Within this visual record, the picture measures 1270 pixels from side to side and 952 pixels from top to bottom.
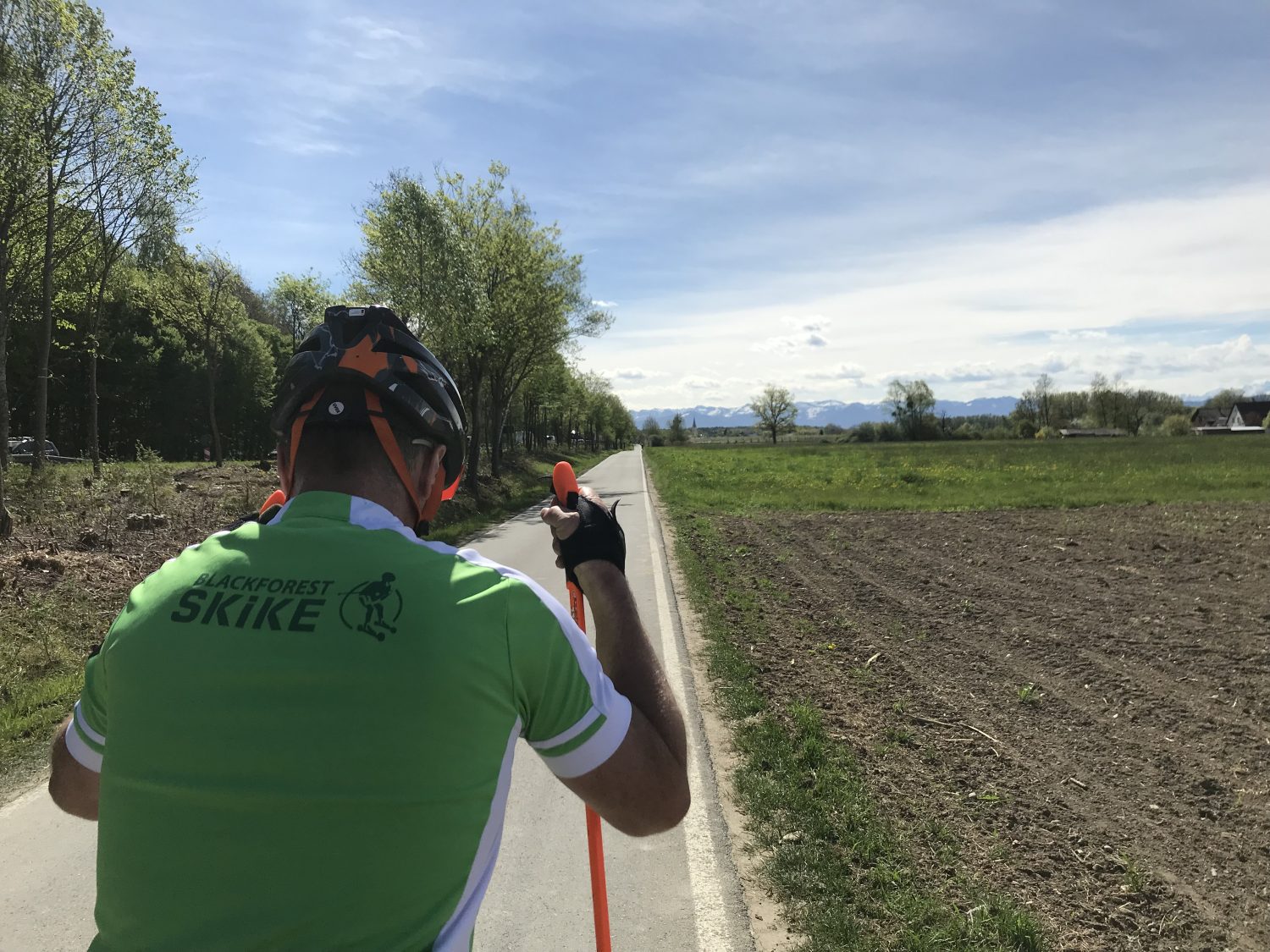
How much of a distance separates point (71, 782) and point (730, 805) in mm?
3778

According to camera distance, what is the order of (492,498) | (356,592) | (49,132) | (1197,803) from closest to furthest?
1. (356,592)
2. (1197,803)
3. (49,132)
4. (492,498)

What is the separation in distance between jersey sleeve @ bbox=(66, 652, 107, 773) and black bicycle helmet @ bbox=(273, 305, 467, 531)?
21.2 inches

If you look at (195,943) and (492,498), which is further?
(492,498)

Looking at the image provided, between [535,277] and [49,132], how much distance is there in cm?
1635

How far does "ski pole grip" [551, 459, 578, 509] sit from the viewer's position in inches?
70.8

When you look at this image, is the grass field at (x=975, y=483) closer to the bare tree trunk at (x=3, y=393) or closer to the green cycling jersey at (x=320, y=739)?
the bare tree trunk at (x=3, y=393)

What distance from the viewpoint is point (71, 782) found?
5.19ft

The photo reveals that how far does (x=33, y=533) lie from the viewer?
10711mm

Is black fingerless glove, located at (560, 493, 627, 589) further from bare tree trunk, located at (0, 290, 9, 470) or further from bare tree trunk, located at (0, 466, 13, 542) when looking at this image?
bare tree trunk, located at (0, 290, 9, 470)

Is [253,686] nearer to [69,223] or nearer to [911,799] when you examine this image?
[911,799]

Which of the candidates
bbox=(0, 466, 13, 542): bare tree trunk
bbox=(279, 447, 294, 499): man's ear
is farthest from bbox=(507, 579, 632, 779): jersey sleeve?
bbox=(0, 466, 13, 542): bare tree trunk

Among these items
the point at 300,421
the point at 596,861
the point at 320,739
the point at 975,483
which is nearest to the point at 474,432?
the point at 975,483

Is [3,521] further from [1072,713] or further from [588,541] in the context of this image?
[1072,713]

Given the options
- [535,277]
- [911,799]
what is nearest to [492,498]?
[535,277]
